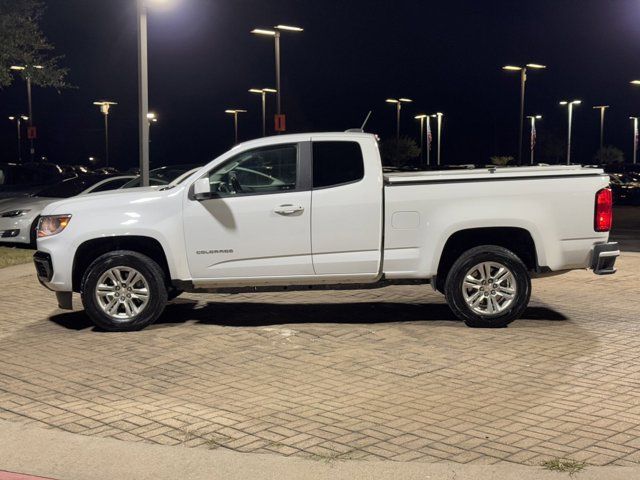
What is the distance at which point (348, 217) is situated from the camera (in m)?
9.69

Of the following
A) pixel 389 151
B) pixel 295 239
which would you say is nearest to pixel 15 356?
pixel 295 239

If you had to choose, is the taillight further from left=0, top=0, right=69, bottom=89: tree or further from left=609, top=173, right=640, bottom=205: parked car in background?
left=609, top=173, right=640, bottom=205: parked car in background

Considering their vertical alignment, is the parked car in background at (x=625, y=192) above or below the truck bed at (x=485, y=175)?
below

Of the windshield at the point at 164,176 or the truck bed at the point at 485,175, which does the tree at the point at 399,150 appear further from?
the truck bed at the point at 485,175

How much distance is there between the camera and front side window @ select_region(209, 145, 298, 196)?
9.84 metres

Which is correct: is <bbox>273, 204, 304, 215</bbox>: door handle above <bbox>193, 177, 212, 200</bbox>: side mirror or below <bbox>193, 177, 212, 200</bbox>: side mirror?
below

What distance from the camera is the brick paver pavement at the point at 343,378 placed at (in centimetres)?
610

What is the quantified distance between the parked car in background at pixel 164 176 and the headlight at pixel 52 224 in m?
7.38

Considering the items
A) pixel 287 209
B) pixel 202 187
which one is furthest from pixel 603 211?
pixel 202 187

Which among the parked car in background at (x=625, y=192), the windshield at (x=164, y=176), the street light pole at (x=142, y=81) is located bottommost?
the parked car in background at (x=625, y=192)

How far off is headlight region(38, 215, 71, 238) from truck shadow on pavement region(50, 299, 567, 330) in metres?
1.01

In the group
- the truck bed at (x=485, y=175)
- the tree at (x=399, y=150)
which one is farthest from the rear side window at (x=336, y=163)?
the tree at (x=399, y=150)

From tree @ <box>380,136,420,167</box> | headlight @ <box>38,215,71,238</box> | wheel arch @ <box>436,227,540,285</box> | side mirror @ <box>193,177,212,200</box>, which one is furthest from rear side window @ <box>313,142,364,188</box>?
tree @ <box>380,136,420,167</box>

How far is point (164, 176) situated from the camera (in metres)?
18.6
